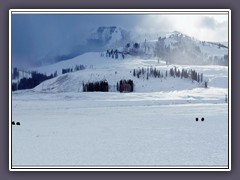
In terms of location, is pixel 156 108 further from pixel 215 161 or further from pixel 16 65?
pixel 16 65

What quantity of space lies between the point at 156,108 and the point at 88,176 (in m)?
1.32

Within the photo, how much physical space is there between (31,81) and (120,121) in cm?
137

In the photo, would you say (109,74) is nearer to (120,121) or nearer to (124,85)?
(124,85)

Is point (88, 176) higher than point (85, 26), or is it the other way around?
point (85, 26)

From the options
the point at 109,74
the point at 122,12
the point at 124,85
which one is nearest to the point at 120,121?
the point at 124,85

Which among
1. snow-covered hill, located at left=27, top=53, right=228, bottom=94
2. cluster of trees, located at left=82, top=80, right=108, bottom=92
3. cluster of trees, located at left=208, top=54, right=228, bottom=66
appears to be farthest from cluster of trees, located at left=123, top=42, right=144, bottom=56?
cluster of trees, located at left=208, top=54, right=228, bottom=66

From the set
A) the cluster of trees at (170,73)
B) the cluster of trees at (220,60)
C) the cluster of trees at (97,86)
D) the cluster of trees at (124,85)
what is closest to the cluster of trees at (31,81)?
the cluster of trees at (97,86)

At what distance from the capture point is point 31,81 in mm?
5320

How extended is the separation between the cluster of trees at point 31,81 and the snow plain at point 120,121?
0.06m

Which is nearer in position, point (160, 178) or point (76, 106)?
point (160, 178)

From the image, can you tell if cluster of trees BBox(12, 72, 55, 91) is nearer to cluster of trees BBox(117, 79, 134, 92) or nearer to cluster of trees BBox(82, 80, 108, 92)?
cluster of trees BBox(82, 80, 108, 92)
